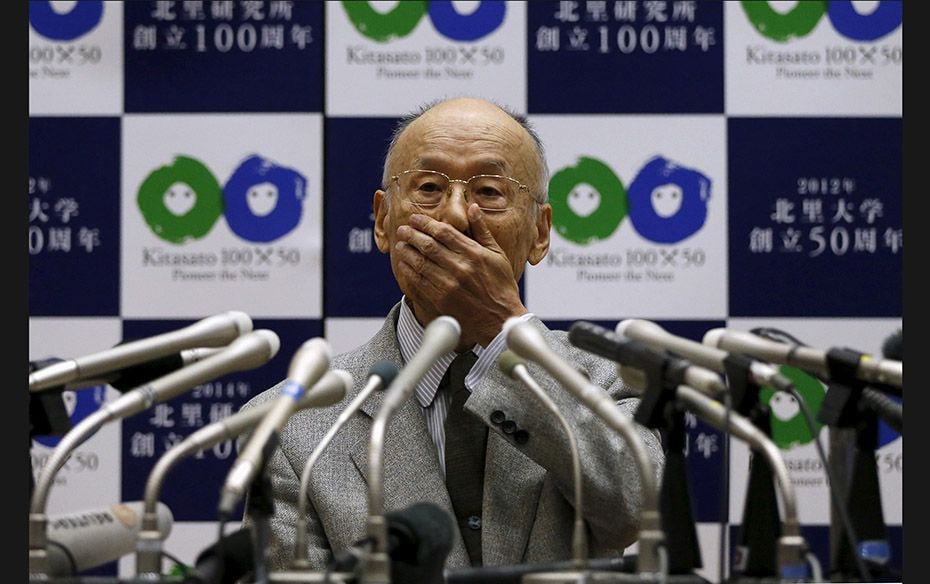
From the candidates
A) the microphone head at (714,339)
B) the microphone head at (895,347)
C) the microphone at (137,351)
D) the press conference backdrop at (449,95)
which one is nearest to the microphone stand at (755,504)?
the microphone head at (714,339)

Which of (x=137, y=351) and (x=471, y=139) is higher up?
(x=471, y=139)

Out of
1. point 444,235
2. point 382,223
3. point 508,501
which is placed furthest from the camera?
point 382,223

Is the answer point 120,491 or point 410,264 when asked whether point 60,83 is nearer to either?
point 120,491

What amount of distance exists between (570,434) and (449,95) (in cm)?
172

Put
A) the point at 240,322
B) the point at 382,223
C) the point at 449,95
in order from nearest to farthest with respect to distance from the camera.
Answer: the point at 240,322, the point at 382,223, the point at 449,95

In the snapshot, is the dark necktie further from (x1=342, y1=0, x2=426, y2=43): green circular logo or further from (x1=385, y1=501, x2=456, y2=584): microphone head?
(x1=342, y1=0, x2=426, y2=43): green circular logo

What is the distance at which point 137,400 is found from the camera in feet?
4.20

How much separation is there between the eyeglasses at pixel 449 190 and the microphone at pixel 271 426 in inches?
35.2

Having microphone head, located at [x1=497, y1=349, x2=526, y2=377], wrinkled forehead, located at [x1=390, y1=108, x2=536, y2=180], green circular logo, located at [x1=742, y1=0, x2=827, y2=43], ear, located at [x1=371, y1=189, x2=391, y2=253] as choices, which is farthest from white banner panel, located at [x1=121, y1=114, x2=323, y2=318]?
microphone head, located at [x1=497, y1=349, x2=526, y2=377]

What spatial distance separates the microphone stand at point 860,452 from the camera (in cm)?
139

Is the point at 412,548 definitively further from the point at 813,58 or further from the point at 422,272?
the point at 813,58

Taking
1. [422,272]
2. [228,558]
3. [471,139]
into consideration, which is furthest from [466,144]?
[228,558]

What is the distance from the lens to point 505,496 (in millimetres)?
2031

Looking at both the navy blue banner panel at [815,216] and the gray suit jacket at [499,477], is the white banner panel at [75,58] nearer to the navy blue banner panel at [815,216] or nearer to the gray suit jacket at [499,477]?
the gray suit jacket at [499,477]
